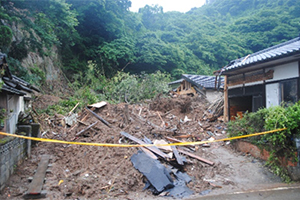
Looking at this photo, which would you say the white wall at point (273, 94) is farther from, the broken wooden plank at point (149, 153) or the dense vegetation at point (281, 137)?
the broken wooden plank at point (149, 153)

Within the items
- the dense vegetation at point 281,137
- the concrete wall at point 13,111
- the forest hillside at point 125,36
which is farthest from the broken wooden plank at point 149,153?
the forest hillside at point 125,36

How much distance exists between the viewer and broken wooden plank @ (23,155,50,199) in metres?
4.33

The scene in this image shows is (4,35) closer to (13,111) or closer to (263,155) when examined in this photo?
(13,111)

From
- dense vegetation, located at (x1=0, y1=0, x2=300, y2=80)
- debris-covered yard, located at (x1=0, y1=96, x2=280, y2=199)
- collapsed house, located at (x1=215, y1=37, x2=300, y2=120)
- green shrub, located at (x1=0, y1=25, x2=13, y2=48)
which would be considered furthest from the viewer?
dense vegetation, located at (x1=0, y1=0, x2=300, y2=80)

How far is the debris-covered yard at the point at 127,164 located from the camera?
488 cm

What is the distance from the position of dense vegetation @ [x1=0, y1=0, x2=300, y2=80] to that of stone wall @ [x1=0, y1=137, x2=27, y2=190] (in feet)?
20.1

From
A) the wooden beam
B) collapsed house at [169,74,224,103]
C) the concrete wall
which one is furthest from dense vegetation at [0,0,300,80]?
the wooden beam

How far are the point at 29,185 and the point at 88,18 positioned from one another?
759 inches

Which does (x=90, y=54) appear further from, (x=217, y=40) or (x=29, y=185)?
(x=217, y=40)

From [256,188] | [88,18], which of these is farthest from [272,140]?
[88,18]

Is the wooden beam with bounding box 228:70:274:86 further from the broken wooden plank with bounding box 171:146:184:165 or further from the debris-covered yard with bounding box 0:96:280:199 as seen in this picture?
the broken wooden plank with bounding box 171:146:184:165

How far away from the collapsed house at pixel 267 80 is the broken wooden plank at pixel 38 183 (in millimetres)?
7989

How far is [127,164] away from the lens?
5.85m

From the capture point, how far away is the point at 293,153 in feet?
16.5
